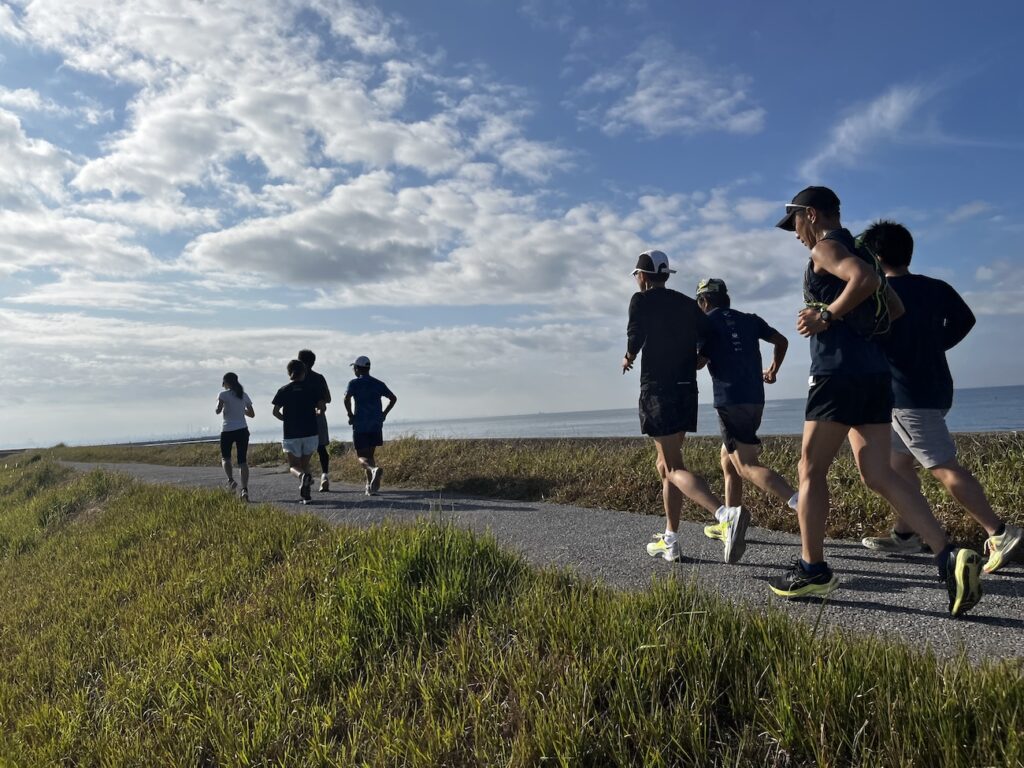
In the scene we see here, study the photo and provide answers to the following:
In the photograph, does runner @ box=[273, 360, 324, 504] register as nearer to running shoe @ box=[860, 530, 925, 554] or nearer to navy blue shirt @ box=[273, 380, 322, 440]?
navy blue shirt @ box=[273, 380, 322, 440]

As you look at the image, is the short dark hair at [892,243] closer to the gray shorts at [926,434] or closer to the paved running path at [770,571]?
the gray shorts at [926,434]

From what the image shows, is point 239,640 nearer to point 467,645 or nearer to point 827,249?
point 467,645

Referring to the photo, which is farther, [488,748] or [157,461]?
[157,461]

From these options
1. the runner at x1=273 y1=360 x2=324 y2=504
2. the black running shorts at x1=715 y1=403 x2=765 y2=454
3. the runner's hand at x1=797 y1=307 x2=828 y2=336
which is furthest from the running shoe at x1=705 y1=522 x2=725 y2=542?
the runner at x1=273 y1=360 x2=324 y2=504

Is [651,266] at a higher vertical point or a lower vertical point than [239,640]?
higher

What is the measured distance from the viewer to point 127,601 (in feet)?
18.0

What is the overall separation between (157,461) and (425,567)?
89.4ft

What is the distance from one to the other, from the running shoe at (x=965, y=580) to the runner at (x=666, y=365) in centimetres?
160

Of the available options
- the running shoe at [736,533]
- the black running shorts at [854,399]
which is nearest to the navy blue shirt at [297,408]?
the running shoe at [736,533]

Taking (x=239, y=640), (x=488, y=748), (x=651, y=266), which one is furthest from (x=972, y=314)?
(x=239, y=640)

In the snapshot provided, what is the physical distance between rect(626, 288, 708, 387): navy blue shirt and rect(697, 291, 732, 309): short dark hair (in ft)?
1.91

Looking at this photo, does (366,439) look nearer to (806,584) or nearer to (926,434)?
(806,584)

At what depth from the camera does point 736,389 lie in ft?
15.9

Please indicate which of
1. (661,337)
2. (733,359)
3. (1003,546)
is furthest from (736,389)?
(1003,546)
